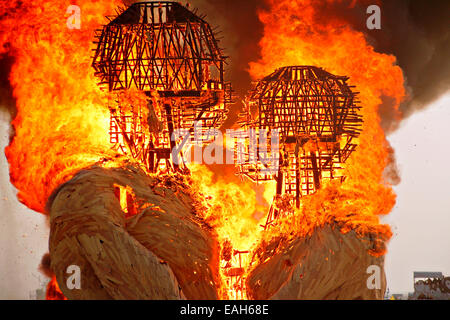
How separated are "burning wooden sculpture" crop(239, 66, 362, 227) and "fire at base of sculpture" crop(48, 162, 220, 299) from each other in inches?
70.0


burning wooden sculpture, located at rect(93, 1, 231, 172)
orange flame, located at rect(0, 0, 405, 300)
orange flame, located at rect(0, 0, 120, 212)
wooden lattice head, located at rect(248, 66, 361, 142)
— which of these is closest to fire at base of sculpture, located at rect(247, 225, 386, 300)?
orange flame, located at rect(0, 0, 405, 300)

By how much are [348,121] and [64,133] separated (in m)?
4.67

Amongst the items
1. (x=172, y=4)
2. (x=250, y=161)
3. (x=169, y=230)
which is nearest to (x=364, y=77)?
(x=250, y=161)

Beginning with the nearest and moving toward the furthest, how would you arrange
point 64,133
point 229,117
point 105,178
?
point 105,178, point 64,133, point 229,117

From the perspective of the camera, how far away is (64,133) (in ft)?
46.4

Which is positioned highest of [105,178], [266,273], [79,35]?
[79,35]

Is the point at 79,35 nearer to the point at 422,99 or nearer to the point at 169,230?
the point at 169,230

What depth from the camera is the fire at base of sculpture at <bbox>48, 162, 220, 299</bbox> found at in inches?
494

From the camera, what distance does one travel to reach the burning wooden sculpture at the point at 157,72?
14102 millimetres

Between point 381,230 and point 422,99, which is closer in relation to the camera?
point 381,230

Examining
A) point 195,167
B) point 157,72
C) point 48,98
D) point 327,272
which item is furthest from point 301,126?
point 48,98

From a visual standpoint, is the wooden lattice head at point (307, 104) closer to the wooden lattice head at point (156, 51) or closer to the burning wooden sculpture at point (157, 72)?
the burning wooden sculpture at point (157, 72)

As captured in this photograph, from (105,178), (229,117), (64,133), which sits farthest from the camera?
(229,117)

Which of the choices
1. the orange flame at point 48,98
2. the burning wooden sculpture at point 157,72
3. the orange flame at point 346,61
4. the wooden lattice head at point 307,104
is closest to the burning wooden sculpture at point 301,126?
the wooden lattice head at point 307,104
